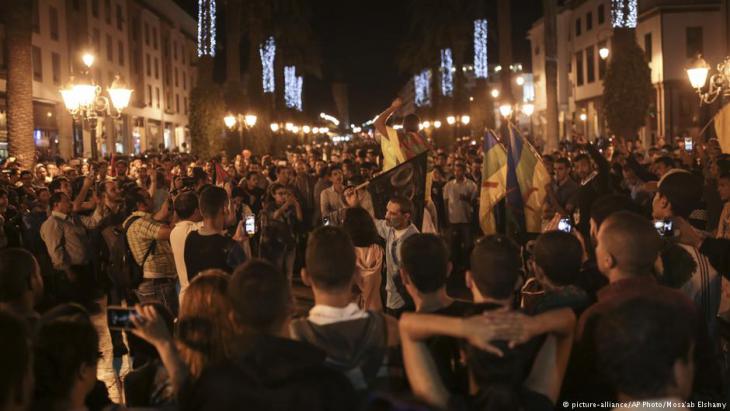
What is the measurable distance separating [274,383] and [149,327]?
29.7 inches

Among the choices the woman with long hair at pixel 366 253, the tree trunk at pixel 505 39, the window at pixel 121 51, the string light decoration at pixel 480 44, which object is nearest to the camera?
the woman with long hair at pixel 366 253

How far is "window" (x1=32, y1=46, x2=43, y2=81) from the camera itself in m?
39.7

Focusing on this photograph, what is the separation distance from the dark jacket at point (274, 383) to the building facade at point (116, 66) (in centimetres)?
2287

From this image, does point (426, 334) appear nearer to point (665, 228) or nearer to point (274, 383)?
point (274, 383)

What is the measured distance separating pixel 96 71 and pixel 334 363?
159 feet

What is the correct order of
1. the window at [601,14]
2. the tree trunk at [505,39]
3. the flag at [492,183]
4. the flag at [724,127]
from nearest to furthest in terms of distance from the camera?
the flag at [492,183] → the flag at [724,127] → the tree trunk at [505,39] → the window at [601,14]

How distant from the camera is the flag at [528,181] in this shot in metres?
8.80

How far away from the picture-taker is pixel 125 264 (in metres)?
9.05

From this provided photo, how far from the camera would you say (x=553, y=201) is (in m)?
9.13

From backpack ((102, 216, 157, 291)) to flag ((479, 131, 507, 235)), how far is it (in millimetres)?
3429

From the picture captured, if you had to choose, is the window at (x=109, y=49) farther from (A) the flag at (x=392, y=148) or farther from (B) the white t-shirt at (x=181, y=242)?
(B) the white t-shirt at (x=181, y=242)

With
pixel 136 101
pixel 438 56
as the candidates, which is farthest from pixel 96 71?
pixel 438 56

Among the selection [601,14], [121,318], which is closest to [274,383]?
[121,318]

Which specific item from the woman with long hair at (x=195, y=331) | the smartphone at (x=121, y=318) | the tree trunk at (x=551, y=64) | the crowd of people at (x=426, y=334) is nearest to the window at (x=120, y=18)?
the tree trunk at (x=551, y=64)
